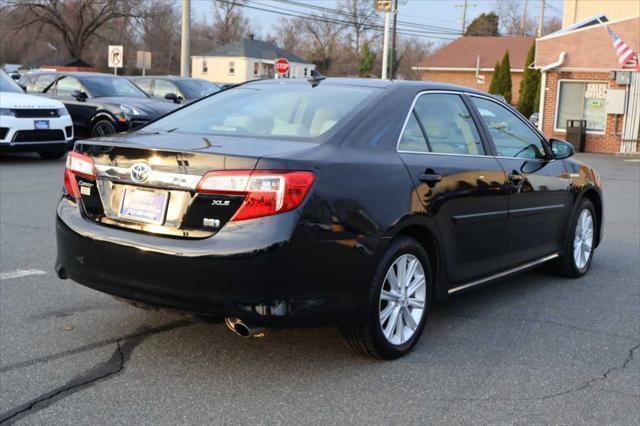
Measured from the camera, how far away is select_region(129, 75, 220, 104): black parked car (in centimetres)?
1833

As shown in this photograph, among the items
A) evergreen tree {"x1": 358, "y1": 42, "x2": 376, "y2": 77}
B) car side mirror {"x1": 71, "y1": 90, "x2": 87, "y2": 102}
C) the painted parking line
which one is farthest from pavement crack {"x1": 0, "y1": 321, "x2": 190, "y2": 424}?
evergreen tree {"x1": 358, "y1": 42, "x2": 376, "y2": 77}

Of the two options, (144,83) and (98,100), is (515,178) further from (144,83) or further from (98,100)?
(144,83)

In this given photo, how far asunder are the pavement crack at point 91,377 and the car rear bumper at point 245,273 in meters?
0.43

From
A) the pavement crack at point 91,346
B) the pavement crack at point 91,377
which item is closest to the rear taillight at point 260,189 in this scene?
the pavement crack at point 91,377

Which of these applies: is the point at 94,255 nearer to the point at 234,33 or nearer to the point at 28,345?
the point at 28,345

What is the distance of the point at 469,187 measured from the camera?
491cm

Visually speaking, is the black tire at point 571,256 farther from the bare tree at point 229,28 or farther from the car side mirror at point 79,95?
the bare tree at point 229,28

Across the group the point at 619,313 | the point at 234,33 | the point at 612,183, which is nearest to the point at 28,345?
the point at 619,313

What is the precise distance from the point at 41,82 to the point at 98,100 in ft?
7.02

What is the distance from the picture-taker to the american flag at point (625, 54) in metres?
22.8

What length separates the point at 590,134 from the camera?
997 inches

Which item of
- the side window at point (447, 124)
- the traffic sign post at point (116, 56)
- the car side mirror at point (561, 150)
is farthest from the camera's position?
the traffic sign post at point (116, 56)

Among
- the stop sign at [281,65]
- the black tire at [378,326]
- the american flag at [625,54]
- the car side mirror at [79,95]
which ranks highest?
the american flag at [625,54]

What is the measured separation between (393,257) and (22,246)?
4.20 metres
